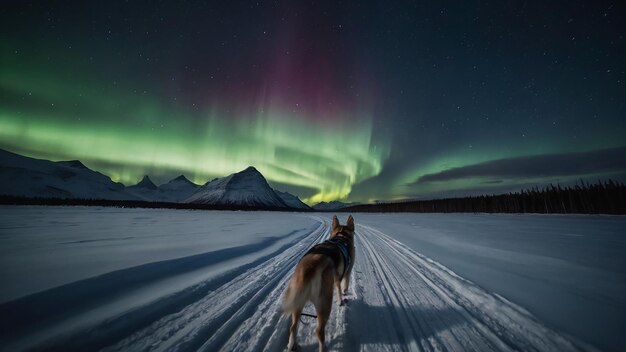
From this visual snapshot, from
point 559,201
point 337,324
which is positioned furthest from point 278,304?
point 559,201

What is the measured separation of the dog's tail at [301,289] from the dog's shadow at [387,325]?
0.63 meters

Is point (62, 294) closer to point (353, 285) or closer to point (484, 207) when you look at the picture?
point (353, 285)

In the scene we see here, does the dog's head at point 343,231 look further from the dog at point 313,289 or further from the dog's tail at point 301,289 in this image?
the dog's tail at point 301,289

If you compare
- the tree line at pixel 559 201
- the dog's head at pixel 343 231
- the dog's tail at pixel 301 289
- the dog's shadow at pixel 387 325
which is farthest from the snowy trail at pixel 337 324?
the tree line at pixel 559 201

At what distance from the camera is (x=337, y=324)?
2.86 meters

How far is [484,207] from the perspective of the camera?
46250 millimetres

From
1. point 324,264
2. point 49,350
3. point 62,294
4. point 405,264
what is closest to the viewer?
point 49,350

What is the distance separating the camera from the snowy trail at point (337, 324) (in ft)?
7.70

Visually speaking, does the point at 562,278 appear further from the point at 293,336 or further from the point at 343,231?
the point at 293,336

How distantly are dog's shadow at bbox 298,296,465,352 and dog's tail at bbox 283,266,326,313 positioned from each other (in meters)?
0.63

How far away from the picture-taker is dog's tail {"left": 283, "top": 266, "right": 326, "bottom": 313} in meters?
2.19

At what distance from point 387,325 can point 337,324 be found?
64 cm

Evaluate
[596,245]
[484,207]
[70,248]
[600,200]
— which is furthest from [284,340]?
[484,207]

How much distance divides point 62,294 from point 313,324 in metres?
3.65
